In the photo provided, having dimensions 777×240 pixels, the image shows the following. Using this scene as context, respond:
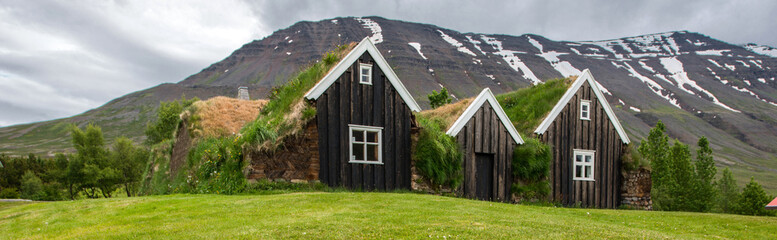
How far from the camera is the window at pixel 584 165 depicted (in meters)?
26.4

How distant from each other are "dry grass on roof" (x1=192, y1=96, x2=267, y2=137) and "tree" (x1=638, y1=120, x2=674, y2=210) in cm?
3702

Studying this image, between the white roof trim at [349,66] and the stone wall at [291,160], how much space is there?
1.13m

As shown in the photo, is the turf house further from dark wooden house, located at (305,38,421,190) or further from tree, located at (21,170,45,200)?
tree, located at (21,170,45,200)

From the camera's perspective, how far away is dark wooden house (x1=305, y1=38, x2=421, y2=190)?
1895cm

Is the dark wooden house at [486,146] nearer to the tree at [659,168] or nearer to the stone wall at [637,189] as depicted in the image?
the stone wall at [637,189]

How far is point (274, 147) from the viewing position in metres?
17.6

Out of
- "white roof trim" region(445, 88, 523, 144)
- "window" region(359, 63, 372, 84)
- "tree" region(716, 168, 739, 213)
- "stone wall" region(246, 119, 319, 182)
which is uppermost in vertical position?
"window" region(359, 63, 372, 84)

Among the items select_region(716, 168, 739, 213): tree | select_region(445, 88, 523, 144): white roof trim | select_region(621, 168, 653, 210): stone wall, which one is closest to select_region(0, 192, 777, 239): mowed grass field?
select_region(445, 88, 523, 144): white roof trim

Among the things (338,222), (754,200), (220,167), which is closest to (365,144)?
(220,167)

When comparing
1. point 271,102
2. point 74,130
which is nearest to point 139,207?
point 271,102

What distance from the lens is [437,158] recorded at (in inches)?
795

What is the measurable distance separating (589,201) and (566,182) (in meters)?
1.84

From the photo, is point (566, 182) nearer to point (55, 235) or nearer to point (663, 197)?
point (55, 235)

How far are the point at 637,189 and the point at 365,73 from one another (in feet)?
54.2
